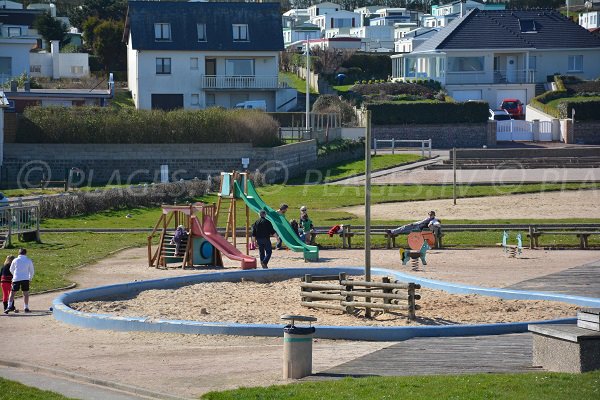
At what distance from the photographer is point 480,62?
75.9 meters

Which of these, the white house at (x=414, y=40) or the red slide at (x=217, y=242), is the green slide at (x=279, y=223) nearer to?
the red slide at (x=217, y=242)

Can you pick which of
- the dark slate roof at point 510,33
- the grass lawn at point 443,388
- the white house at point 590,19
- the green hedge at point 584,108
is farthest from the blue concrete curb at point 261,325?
the white house at point 590,19

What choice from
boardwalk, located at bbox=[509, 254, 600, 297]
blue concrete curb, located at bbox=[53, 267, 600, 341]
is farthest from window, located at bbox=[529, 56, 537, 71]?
blue concrete curb, located at bbox=[53, 267, 600, 341]

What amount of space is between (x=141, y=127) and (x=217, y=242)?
28.8 m

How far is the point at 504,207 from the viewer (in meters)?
45.2

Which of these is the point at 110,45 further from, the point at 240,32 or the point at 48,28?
the point at 240,32

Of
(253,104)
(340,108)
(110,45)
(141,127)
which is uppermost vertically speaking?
(110,45)

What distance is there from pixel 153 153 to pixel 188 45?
1708 cm

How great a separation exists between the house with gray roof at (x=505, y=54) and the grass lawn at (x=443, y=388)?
2385 inches

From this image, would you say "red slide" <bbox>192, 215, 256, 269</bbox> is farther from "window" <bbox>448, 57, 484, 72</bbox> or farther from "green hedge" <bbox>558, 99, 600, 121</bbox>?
"window" <bbox>448, 57, 484, 72</bbox>

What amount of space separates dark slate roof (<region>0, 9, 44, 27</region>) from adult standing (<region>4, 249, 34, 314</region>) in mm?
68888

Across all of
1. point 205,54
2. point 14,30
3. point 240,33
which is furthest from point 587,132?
point 14,30

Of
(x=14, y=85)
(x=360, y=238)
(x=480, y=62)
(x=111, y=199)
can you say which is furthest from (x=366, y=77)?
(x=360, y=238)

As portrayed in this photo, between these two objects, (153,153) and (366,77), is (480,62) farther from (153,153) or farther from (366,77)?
(153,153)
